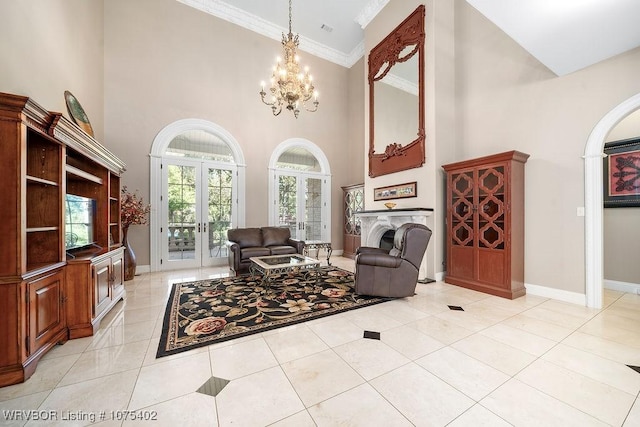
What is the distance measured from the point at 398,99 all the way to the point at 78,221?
18.5ft

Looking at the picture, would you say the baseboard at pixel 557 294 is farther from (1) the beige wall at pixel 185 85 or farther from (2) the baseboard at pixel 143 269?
(2) the baseboard at pixel 143 269

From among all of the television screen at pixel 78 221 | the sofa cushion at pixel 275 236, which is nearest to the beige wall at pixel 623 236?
the sofa cushion at pixel 275 236

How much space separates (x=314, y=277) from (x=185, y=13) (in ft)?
20.2

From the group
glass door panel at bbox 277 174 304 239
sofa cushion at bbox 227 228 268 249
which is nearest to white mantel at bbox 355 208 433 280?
glass door panel at bbox 277 174 304 239

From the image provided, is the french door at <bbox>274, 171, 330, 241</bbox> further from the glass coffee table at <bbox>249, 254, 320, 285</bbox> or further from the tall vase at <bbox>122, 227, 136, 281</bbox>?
the tall vase at <bbox>122, 227, 136, 281</bbox>

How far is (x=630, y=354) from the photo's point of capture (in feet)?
6.53

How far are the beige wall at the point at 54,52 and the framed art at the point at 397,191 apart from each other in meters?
5.22

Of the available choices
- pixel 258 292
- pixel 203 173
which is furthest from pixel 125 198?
pixel 258 292

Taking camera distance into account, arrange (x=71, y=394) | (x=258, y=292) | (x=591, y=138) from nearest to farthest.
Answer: (x=71, y=394) < (x=591, y=138) < (x=258, y=292)

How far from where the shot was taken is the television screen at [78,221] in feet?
7.93

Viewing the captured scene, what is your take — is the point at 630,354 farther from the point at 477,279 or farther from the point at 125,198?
the point at 125,198

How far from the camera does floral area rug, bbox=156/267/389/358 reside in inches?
91.6

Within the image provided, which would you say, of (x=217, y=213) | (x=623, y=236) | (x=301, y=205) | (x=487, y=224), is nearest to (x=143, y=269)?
(x=217, y=213)

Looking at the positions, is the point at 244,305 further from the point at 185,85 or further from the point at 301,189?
the point at 185,85
